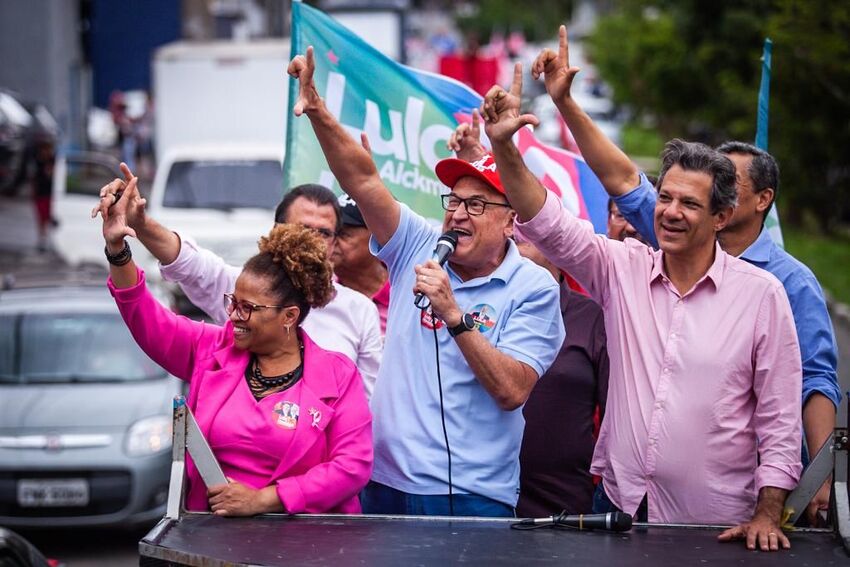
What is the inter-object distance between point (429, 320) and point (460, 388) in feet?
0.80

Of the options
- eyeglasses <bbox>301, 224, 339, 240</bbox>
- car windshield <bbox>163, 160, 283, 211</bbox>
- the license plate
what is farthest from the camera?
car windshield <bbox>163, 160, 283, 211</bbox>

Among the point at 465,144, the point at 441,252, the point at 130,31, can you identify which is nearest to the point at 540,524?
the point at 441,252

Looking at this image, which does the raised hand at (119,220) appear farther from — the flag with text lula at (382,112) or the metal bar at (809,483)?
the metal bar at (809,483)

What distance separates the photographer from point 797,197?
74.8ft

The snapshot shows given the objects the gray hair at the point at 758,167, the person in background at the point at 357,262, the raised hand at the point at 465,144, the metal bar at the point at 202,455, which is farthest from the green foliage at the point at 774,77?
the metal bar at the point at 202,455

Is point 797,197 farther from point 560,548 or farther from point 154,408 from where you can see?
point 560,548

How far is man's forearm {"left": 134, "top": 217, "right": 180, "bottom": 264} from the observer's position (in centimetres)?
462

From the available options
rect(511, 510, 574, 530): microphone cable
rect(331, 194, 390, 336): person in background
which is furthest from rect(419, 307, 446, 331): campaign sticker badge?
rect(331, 194, 390, 336): person in background

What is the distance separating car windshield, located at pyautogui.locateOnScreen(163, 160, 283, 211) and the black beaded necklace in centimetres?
1123

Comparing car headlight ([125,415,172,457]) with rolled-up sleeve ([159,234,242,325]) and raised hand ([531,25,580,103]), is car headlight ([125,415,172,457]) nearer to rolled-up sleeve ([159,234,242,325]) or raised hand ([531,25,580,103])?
rolled-up sleeve ([159,234,242,325])

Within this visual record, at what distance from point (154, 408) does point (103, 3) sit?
32.1 m

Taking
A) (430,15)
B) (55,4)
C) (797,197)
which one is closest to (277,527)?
(797,197)

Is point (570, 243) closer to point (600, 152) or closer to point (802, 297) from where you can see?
point (600, 152)

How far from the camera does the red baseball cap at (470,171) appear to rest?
4.45 meters
